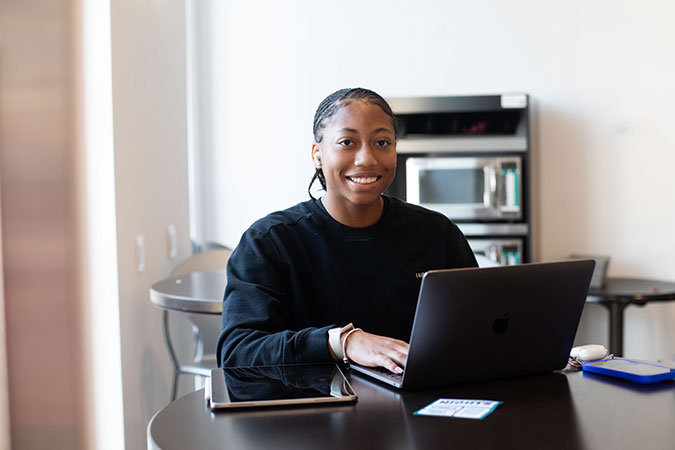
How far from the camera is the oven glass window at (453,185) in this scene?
3.94m

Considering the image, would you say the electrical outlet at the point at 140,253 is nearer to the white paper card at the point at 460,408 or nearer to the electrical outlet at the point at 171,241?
the electrical outlet at the point at 171,241

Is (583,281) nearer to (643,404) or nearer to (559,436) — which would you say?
(643,404)

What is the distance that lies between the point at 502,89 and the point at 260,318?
9.95 ft

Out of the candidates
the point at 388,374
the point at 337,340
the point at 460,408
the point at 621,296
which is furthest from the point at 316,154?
the point at 621,296

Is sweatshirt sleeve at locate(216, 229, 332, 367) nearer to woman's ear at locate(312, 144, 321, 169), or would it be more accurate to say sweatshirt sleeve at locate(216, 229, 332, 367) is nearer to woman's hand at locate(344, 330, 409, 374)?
woman's hand at locate(344, 330, 409, 374)

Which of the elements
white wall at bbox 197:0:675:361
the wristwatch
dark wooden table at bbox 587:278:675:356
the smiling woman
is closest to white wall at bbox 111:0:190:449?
white wall at bbox 197:0:675:361

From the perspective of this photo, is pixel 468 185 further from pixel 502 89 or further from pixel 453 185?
pixel 502 89

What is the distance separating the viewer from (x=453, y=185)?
155 inches

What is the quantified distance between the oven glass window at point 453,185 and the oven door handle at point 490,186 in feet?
0.07

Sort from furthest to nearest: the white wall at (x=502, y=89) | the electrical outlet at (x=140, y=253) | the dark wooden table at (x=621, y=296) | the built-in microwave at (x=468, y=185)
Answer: the white wall at (x=502, y=89), the built-in microwave at (x=468, y=185), the dark wooden table at (x=621, y=296), the electrical outlet at (x=140, y=253)

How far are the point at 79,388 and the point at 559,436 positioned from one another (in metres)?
2.27

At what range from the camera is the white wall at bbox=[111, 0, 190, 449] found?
2.78 meters

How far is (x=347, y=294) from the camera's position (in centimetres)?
172

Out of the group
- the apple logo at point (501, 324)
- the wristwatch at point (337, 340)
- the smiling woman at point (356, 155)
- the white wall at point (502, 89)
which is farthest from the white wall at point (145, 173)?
the apple logo at point (501, 324)
